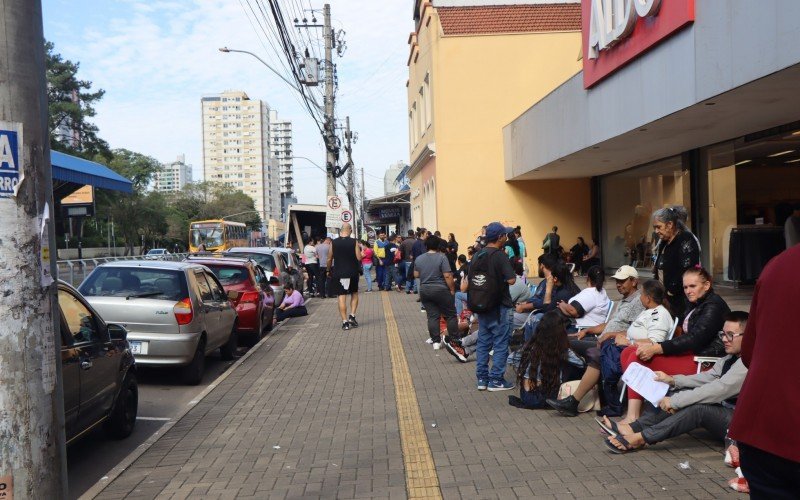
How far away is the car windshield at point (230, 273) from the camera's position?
13664 mm

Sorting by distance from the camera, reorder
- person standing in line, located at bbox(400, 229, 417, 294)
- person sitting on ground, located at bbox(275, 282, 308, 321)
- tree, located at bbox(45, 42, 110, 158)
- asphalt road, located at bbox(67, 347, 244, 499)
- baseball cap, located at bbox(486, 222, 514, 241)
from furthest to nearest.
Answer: tree, located at bbox(45, 42, 110, 158) < person standing in line, located at bbox(400, 229, 417, 294) < person sitting on ground, located at bbox(275, 282, 308, 321) < baseball cap, located at bbox(486, 222, 514, 241) < asphalt road, located at bbox(67, 347, 244, 499)

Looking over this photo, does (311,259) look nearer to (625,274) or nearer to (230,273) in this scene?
(230,273)

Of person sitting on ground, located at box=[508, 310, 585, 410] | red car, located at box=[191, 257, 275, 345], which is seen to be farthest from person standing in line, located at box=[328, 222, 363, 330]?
person sitting on ground, located at box=[508, 310, 585, 410]

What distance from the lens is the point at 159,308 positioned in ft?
30.2

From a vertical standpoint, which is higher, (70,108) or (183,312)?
(70,108)

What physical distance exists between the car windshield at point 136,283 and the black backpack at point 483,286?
372 cm

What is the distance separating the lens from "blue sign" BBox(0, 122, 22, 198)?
10.1 feet

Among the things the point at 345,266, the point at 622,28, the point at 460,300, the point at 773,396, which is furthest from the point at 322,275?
the point at 773,396

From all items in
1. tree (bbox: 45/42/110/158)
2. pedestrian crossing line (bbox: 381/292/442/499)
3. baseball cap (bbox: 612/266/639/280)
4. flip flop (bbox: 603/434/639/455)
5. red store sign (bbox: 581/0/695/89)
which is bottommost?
pedestrian crossing line (bbox: 381/292/442/499)

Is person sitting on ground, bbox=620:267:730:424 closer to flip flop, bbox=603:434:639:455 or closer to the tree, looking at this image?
flip flop, bbox=603:434:639:455

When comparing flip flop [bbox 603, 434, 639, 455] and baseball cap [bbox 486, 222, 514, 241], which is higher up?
baseball cap [bbox 486, 222, 514, 241]

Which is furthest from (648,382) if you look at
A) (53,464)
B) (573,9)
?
(573,9)

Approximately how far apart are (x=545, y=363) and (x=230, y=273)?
8.01 m

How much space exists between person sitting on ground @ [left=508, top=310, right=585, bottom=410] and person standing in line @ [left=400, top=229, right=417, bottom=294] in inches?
498
